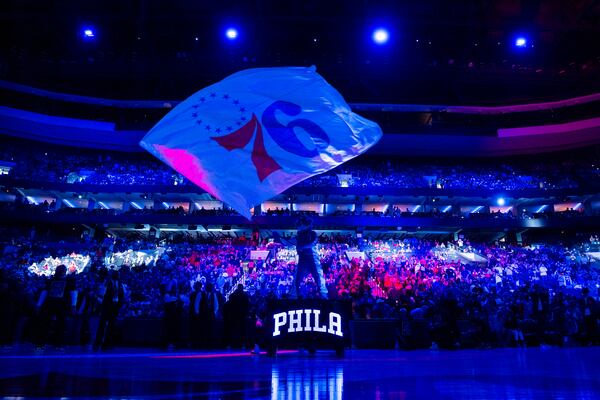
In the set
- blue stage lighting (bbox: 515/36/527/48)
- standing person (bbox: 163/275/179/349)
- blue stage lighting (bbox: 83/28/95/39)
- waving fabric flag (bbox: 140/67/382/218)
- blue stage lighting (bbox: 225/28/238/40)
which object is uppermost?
blue stage lighting (bbox: 225/28/238/40)

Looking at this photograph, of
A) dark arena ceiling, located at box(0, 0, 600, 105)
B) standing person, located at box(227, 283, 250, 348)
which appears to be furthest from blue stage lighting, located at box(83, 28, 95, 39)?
standing person, located at box(227, 283, 250, 348)

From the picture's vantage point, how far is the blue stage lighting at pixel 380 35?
30.4 m

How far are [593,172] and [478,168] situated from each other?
9108mm

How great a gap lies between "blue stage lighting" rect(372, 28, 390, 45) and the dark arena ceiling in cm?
41

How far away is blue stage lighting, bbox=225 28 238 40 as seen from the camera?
31.2 meters

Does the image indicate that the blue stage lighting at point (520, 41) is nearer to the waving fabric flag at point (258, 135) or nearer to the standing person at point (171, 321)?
the waving fabric flag at point (258, 135)

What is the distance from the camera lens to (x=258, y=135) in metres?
6.77

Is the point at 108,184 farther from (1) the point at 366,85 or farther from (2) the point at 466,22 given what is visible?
(2) the point at 466,22

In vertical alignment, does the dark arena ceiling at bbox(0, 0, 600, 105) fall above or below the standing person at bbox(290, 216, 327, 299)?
above

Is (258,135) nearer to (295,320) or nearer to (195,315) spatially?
(295,320)

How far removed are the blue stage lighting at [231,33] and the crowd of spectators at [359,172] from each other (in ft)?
39.7

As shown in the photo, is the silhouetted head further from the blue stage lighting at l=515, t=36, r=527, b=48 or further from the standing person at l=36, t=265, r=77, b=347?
the blue stage lighting at l=515, t=36, r=527, b=48

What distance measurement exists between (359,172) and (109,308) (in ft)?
104

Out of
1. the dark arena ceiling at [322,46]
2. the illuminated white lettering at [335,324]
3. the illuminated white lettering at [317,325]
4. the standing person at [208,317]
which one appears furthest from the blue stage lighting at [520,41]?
the illuminated white lettering at [317,325]
